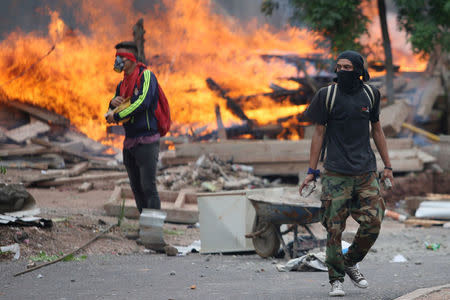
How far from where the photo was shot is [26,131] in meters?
16.1

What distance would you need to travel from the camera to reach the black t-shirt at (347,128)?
5262 millimetres

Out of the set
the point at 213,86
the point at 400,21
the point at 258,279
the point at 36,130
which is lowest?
the point at 258,279

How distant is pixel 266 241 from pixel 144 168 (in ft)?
5.34

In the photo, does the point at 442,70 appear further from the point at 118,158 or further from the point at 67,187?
the point at 67,187

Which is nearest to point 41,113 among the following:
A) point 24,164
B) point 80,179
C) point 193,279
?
point 24,164

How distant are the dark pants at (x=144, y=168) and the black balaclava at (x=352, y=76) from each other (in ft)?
8.66

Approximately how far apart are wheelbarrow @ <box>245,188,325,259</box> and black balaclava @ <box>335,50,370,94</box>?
1.95 metres

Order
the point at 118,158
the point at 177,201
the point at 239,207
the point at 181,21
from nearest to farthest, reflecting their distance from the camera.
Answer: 1. the point at 239,207
2. the point at 177,201
3. the point at 118,158
4. the point at 181,21

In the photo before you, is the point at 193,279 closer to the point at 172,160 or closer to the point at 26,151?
the point at 172,160

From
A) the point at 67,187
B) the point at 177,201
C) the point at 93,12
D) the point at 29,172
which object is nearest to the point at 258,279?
the point at 177,201

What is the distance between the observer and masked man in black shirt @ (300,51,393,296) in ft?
17.3

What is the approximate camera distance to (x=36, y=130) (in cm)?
1620

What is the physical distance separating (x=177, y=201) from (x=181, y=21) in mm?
9045

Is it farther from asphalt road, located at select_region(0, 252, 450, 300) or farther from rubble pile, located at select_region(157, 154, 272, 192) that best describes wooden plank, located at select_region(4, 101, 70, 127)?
asphalt road, located at select_region(0, 252, 450, 300)
